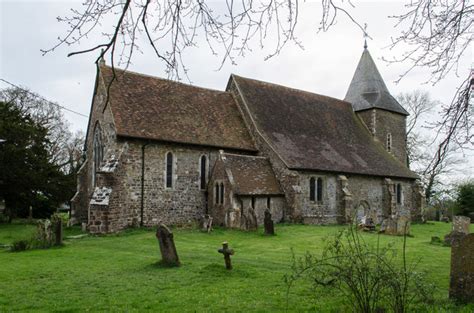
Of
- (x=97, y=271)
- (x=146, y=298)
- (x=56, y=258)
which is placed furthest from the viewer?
(x=56, y=258)

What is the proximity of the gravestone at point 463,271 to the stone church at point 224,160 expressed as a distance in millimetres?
9851

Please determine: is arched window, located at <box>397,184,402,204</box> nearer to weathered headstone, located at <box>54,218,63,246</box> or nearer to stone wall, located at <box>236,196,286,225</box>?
stone wall, located at <box>236,196,286,225</box>

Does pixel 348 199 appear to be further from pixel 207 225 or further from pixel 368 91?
pixel 368 91

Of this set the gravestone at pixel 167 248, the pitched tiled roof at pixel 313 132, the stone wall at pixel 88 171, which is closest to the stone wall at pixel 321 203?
the pitched tiled roof at pixel 313 132

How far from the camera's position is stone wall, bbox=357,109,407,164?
35.1 metres

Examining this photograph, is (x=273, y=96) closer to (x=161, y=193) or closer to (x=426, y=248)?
(x=161, y=193)

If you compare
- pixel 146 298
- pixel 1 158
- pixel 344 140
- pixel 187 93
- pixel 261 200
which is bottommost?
pixel 146 298

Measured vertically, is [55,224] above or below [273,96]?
below

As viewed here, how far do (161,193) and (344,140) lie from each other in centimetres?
1484

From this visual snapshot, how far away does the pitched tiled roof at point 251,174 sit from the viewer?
22.8 m

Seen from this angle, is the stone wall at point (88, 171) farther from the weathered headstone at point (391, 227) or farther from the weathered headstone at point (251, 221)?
the weathered headstone at point (391, 227)

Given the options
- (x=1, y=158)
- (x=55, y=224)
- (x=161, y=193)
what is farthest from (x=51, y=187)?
(x=55, y=224)

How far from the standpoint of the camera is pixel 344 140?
31234 millimetres

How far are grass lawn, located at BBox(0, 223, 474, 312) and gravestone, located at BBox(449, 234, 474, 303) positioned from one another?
0.93 feet
